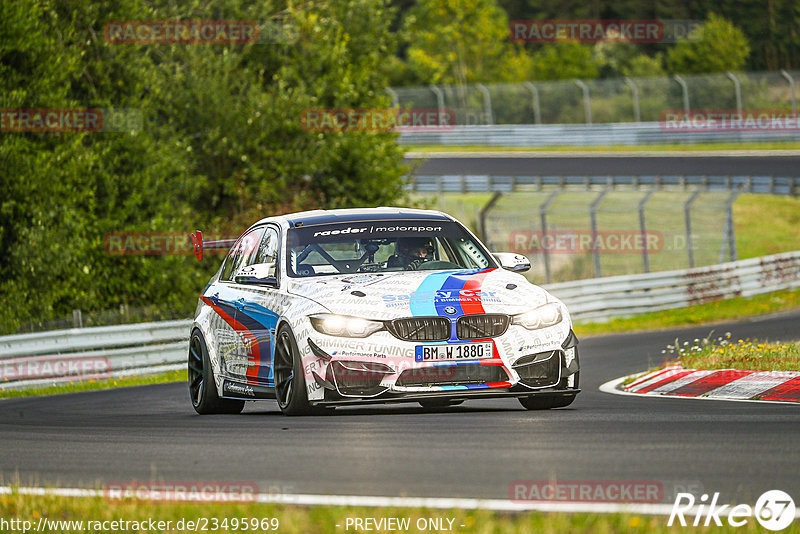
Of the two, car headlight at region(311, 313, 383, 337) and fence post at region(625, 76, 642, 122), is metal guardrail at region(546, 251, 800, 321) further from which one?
fence post at region(625, 76, 642, 122)

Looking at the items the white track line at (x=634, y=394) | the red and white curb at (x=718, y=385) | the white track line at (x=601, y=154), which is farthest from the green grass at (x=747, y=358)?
the white track line at (x=601, y=154)

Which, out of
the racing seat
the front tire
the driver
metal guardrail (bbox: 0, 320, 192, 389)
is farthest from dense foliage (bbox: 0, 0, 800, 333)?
the front tire

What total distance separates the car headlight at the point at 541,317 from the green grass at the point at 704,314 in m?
15.0

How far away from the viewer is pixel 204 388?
11.3m

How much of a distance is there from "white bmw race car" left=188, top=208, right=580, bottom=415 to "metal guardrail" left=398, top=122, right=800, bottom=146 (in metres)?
40.5

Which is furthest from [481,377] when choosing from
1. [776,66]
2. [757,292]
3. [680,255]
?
[776,66]

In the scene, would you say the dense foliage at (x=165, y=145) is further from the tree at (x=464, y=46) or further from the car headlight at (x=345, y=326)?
the tree at (x=464, y=46)

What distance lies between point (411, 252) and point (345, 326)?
158cm

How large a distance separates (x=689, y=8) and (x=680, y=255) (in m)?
53.1

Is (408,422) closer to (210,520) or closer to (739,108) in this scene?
(210,520)

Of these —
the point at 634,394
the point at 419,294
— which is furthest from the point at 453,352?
the point at 634,394

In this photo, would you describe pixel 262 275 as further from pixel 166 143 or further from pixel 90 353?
pixel 166 143

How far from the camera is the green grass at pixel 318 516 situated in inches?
203

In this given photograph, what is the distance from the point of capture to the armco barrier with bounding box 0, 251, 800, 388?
59.9ft
